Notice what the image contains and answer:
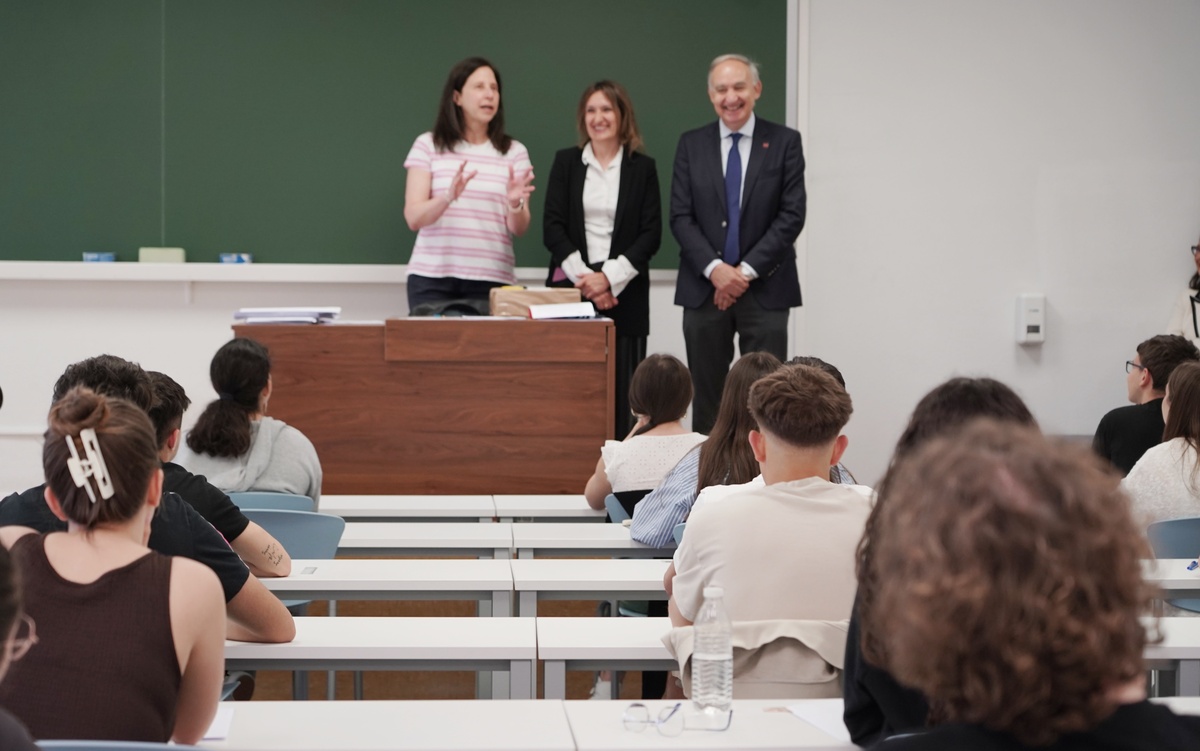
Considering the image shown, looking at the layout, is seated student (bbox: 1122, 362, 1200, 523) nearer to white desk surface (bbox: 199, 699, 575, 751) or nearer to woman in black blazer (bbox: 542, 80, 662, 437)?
white desk surface (bbox: 199, 699, 575, 751)

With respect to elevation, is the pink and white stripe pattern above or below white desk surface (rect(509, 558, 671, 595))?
above

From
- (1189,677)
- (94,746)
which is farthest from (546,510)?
(94,746)

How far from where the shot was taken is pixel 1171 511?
3.56 meters

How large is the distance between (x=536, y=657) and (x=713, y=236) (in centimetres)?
379

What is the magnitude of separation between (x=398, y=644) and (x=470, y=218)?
387 centimetres

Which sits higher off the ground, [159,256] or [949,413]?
[159,256]

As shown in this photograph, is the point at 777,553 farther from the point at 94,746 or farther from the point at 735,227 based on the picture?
the point at 735,227

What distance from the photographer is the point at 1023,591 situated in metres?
0.97

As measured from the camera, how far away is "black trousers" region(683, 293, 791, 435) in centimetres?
561

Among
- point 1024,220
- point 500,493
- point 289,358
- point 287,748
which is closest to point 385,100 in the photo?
point 289,358

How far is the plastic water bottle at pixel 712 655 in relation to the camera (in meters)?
1.87

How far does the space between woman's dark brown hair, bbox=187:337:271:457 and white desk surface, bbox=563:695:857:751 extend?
203 cm

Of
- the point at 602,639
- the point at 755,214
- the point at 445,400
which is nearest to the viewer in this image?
the point at 602,639

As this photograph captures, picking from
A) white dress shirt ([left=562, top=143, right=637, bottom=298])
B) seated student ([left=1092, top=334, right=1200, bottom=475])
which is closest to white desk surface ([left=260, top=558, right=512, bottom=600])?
seated student ([left=1092, top=334, right=1200, bottom=475])
